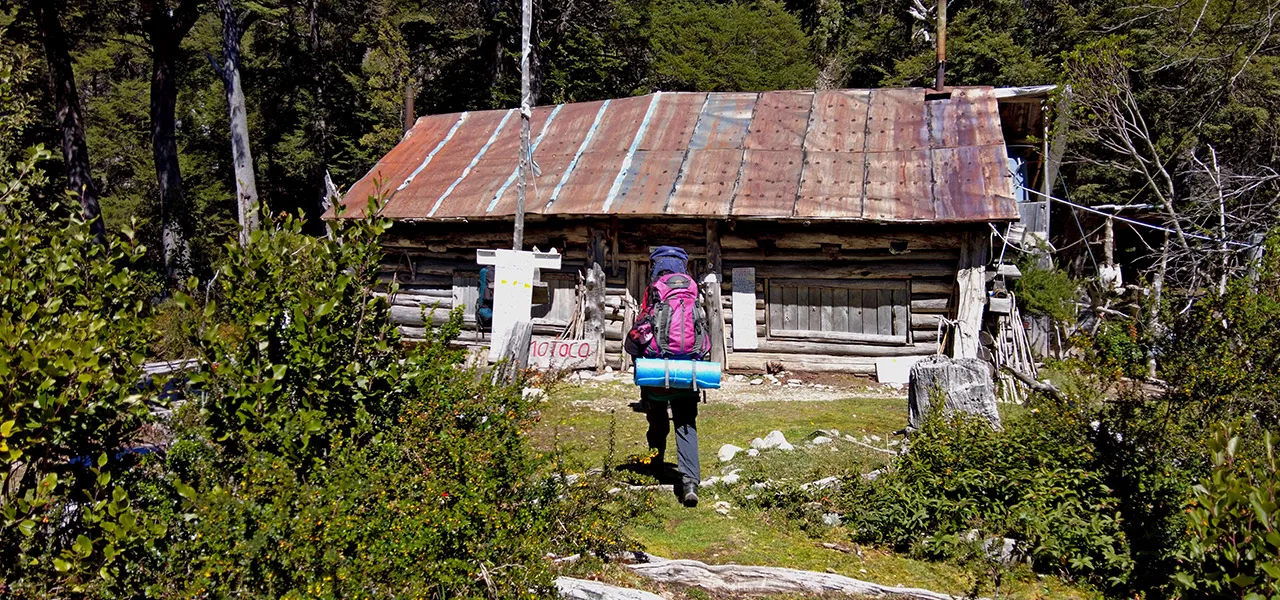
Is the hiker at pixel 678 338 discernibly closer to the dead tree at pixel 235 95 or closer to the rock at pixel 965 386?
the rock at pixel 965 386

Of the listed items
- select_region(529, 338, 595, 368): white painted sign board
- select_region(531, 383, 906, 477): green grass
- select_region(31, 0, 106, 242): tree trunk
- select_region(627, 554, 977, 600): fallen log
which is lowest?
select_region(627, 554, 977, 600): fallen log

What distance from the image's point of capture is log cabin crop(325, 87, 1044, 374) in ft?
41.2

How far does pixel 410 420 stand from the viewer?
4.41 meters

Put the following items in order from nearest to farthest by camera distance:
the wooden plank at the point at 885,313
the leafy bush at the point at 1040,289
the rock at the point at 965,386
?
the rock at the point at 965,386 < the wooden plank at the point at 885,313 < the leafy bush at the point at 1040,289

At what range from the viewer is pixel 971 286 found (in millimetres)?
12383

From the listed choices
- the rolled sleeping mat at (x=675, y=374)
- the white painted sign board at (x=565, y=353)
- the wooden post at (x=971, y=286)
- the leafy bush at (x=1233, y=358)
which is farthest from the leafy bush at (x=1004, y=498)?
the white painted sign board at (x=565, y=353)

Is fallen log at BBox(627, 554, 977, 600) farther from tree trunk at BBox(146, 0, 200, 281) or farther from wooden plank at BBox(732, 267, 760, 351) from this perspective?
tree trunk at BBox(146, 0, 200, 281)

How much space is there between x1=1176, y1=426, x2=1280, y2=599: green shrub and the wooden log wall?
29.6 ft

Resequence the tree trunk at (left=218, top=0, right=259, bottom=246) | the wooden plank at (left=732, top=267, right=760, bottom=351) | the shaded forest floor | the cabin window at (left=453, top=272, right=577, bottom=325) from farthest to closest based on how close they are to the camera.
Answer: the tree trunk at (left=218, top=0, right=259, bottom=246), the cabin window at (left=453, top=272, right=577, bottom=325), the wooden plank at (left=732, top=267, right=760, bottom=351), the shaded forest floor

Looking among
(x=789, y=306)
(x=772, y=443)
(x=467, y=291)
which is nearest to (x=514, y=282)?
(x=467, y=291)

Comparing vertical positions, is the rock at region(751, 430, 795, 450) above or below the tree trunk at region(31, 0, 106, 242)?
below

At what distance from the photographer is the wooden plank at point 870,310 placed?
13109 mm

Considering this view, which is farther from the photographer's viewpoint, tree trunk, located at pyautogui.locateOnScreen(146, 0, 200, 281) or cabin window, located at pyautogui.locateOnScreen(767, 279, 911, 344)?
tree trunk, located at pyautogui.locateOnScreen(146, 0, 200, 281)

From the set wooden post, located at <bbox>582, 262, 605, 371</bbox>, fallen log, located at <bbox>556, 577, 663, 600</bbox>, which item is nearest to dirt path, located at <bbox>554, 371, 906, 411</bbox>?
wooden post, located at <bbox>582, 262, 605, 371</bbox>
